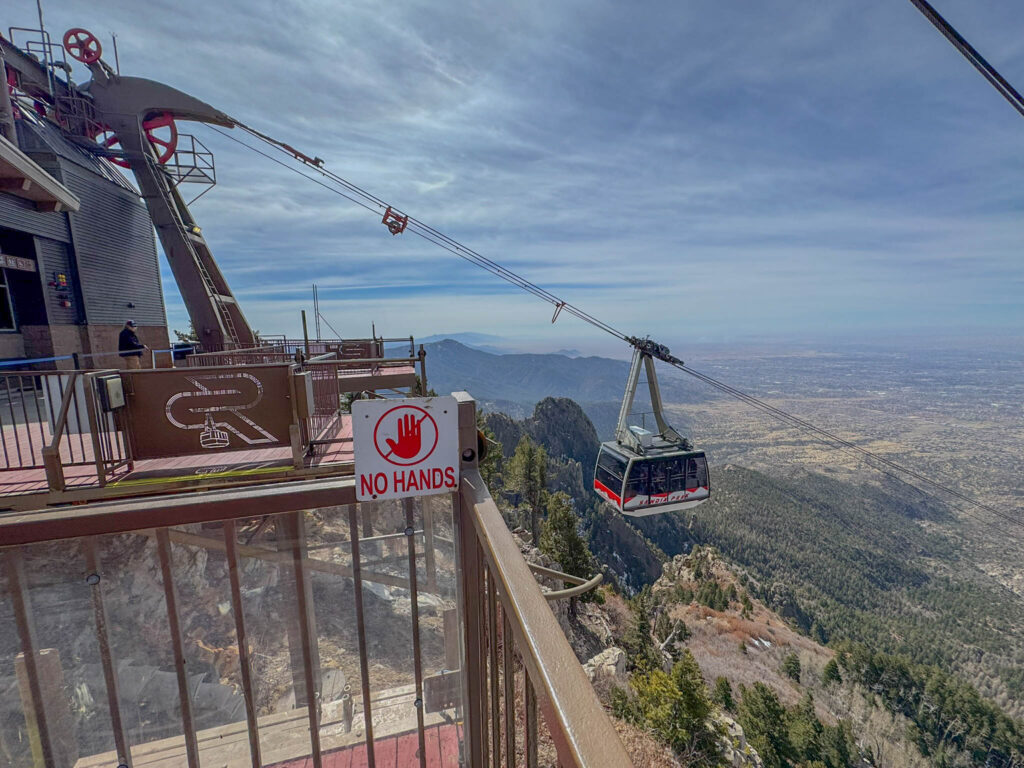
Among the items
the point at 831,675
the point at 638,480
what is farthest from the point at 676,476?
the point at 831,675

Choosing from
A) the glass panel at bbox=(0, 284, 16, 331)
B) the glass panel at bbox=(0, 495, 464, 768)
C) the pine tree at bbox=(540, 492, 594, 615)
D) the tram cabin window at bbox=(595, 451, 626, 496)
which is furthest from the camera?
the pine tree at bbox=(540, 492, 594, 615)

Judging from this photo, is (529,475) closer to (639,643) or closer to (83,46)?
(639,643)

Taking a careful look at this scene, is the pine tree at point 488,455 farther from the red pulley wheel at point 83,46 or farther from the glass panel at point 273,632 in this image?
the red pulley wheel at point 83,46

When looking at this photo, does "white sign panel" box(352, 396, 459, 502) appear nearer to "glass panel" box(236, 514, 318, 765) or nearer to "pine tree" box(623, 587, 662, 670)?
"glass panel" box(236, 514, 318, 765)

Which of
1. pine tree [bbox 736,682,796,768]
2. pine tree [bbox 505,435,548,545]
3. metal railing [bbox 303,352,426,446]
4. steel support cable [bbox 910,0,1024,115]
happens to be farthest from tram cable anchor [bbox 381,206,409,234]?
pine tree [bbox 736,682,796,768]

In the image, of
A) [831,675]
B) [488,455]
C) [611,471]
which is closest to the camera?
[488,455]

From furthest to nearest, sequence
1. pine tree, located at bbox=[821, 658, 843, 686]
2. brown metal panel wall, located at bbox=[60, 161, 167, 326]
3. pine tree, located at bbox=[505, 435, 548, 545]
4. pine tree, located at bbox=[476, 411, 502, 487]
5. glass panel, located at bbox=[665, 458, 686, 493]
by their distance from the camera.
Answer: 1. pine tree, located at bbox=[821, 658, 843, 686]
2. pine tree, located at bbox=[505, 435, 548, 545]
3. glass panel, located at bbox=[665, 458, 686, 493]
4. brown metal panel wall, located at bbox=[60, 161, 167, 326]
5. pine tree, located at bbox=[476, 411, 502, 487]
